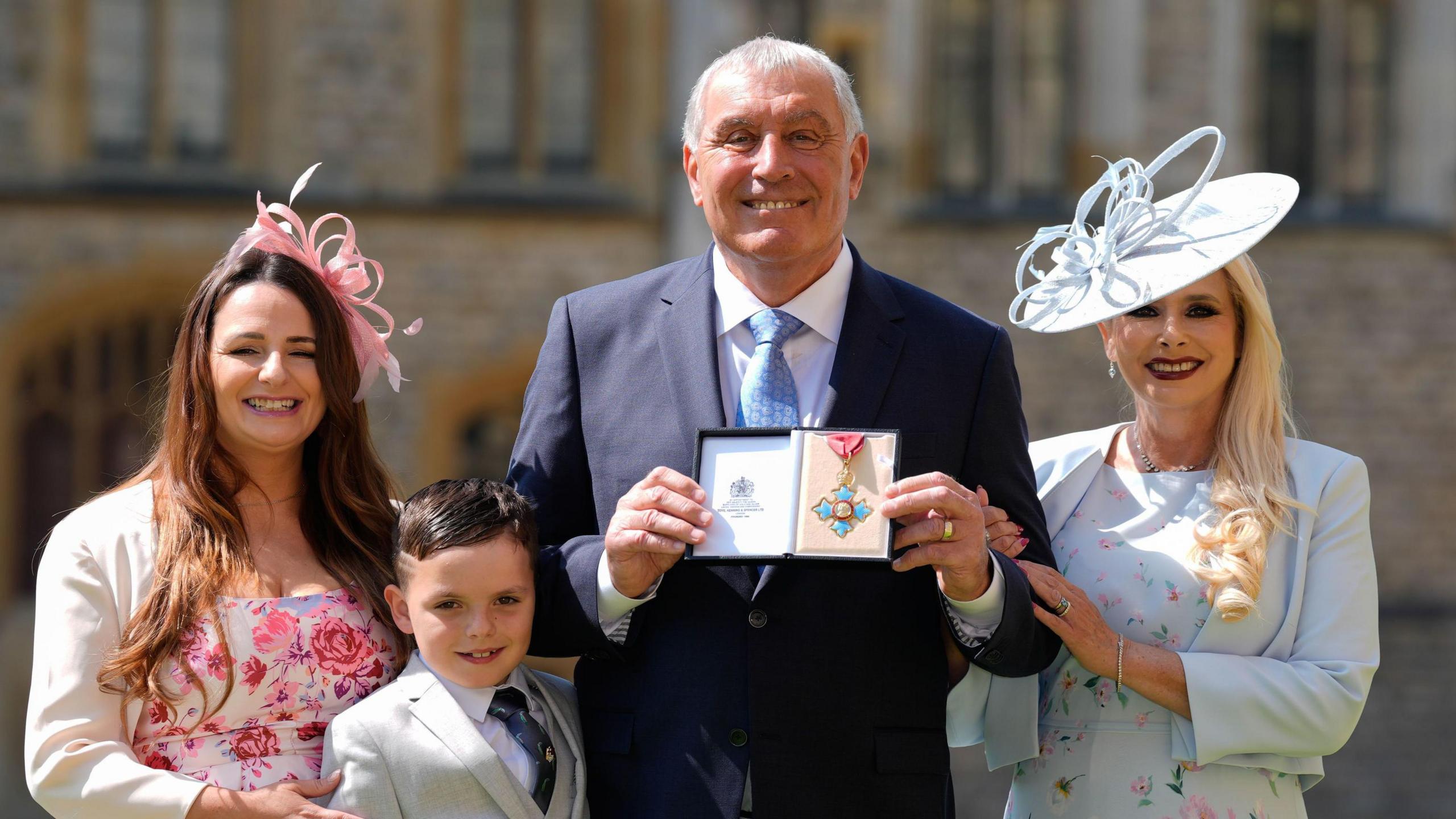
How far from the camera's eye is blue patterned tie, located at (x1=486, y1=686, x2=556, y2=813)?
2.80 m

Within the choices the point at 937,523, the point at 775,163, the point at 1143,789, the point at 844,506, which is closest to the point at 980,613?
the point at 937,523

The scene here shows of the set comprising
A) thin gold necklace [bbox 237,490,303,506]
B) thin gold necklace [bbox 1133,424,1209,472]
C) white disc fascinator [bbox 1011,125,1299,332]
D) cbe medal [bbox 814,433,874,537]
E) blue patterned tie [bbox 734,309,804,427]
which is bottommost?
thin gold necklace [bbox 237,490,303,506]

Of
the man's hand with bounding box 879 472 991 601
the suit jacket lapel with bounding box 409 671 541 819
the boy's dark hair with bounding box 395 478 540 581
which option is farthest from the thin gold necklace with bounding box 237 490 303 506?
the man's hand with bounding box 879 472 991 601

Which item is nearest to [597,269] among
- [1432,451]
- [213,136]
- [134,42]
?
[213,136]

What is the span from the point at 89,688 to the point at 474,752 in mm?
688

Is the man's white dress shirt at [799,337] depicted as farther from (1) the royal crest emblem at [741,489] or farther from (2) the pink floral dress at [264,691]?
(2) the pink floral dress at [264,691]

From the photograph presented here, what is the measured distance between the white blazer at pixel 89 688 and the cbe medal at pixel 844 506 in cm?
120

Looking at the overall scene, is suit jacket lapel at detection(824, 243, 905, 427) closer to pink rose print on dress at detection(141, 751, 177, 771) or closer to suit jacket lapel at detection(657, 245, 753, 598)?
suit jacket lapel at detection(657, 245, 753, 598)

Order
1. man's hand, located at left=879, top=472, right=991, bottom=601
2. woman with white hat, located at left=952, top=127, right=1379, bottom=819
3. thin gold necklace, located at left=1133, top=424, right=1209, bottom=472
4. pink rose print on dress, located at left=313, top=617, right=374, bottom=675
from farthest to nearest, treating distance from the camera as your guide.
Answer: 1. thin gold necklace, located at left=1133, top=424, right=1209, bottom=472
2. woman with white hat, located at left=952, top=127, right=1379, bottom=819
3. pink rose print on dress, located at left=313, top=617, right=374, bottom=675
4. man's hand, located at left=879, top=472, right=991, bottom=601

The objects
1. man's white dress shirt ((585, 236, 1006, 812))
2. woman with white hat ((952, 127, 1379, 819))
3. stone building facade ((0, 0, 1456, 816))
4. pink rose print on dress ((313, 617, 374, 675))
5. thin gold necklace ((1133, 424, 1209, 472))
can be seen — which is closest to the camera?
pink rose print on dress ((313, 617, 374, 675))

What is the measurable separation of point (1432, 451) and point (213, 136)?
9.88 meters

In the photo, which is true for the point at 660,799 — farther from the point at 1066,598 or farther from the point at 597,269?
the point at 597,269

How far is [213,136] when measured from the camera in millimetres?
11828

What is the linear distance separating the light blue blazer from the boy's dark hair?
97 centimetres
